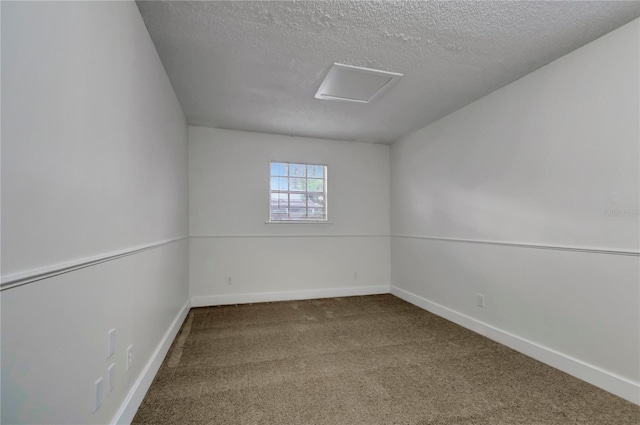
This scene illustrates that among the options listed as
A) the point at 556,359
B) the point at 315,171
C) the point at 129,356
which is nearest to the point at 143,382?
the point at 129,356

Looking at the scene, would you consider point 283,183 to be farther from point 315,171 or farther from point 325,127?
point 325,127

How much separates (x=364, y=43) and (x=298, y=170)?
2.51 meters

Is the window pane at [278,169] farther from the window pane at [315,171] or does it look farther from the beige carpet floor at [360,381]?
the beige carpet floor at [360,381]

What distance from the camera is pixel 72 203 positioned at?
1.09 meters

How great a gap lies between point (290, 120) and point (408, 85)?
59.4 inches

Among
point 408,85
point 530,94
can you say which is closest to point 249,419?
point 408,85

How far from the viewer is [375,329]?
3.07 meters

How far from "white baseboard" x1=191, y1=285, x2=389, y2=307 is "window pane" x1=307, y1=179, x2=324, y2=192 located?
1.50m

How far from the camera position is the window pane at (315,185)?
4.49 meters

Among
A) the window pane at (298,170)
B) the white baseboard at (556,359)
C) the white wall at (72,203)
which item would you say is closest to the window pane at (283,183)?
the window pane at (298,170)

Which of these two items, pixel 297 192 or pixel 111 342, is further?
pixel 297 192

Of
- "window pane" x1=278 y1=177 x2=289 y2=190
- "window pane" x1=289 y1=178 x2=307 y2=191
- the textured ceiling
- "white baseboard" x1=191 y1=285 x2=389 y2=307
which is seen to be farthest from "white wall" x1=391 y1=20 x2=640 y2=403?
"window pane" x1=278 y1=177 x2=289 y2=190

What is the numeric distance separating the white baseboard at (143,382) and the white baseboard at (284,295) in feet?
3.64

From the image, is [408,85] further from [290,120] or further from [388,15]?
[290,120]
